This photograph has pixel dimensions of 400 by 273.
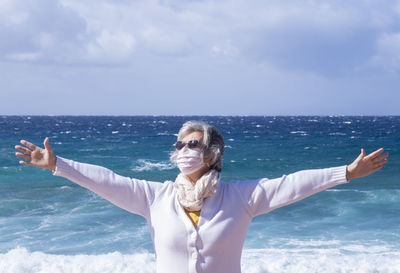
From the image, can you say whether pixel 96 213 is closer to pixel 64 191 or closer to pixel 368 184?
pixel 64 191

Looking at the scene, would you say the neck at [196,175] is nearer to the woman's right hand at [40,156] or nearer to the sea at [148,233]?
the woman's right hand at [40,156]

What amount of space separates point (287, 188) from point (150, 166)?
26.0 meters

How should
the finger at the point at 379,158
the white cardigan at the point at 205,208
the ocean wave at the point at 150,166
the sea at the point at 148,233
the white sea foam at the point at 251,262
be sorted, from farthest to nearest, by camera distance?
1. the ocean wave at the point at 150,166
2. the sea at the point at 148,233
3. the white sea foam at the point at 251,262
4. the finger at the point at 379,158
5. the white cardigan at the point at 205,208

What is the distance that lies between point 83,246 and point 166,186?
9.65m

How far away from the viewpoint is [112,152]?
36094 millimetres

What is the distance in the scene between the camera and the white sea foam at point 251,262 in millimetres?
9703

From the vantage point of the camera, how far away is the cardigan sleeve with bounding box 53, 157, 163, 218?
2.30 metres

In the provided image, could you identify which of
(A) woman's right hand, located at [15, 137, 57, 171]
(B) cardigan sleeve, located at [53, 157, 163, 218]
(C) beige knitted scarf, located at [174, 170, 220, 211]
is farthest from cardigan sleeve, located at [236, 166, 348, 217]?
(A) woman's right hand, located at [15, 137, 57, 171]

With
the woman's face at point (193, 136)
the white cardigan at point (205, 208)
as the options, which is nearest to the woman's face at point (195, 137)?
the woman's face at point (193, 136)

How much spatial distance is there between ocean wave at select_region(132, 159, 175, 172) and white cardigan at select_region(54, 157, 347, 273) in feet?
79.7

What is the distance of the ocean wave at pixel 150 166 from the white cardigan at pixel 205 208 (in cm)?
2430

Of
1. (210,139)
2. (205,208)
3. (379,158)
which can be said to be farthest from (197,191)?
(379,158)

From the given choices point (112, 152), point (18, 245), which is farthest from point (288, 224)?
point (112, 152)

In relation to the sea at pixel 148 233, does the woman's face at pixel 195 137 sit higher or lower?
higher
